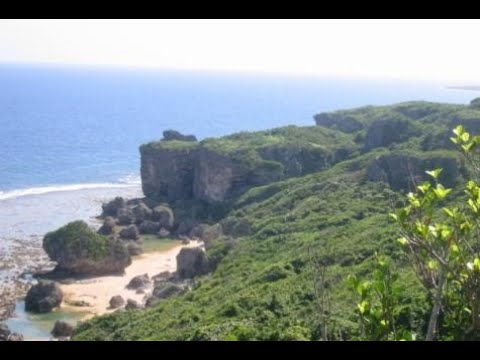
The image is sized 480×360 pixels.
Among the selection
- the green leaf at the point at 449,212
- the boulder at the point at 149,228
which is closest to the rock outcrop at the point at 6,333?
the boulder at the point at 149,228

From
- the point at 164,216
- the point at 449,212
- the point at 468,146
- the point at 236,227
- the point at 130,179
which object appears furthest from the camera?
the point at 130,179

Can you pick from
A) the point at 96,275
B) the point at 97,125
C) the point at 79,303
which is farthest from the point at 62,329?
the point at 97,125

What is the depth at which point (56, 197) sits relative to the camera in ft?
192

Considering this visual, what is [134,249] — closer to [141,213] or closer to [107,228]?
[107,228]

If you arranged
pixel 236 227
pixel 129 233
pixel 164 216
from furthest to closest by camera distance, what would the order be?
1. pixel 164 216
2. pixel 129 233
3. pixel 236 227

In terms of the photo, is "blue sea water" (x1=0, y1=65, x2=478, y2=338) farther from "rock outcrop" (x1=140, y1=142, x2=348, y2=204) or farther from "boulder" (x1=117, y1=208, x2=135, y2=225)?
"rock outcrop" (x1=140, y1=142, x2=348, y2=204)

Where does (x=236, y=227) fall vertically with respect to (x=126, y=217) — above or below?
above

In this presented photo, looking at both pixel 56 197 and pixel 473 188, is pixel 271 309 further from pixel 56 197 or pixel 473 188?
pixel 56 197

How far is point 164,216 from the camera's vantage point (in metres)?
46.8

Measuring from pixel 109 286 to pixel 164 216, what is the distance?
13.0 m

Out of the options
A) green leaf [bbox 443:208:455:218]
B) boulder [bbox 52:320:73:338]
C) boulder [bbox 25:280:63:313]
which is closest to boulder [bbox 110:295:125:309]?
boulder [bbox 25:280:63:313]

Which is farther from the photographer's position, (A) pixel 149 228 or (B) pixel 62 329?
(A) pixel 149 228

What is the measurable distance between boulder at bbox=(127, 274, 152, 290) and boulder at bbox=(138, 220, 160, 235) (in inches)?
427
